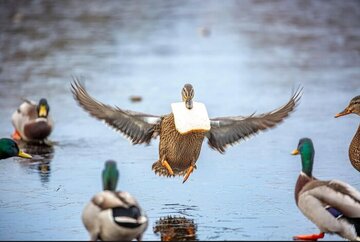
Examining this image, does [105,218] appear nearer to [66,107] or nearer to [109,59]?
[66,107]

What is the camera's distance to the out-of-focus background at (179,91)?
7145 mm

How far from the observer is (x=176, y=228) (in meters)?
6.62

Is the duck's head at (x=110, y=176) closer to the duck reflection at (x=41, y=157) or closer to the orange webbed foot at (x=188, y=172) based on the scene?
the orange webbed foot at (x=188, y=172)

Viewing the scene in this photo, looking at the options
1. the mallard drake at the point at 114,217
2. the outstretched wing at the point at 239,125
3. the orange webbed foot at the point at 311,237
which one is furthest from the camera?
the outstretched wing at the point at 239,125

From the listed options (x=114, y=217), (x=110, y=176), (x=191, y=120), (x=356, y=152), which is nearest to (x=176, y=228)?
(x=191, y=120)

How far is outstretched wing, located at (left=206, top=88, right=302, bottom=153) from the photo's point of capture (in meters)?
7.71

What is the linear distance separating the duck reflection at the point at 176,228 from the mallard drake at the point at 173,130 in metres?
0.67

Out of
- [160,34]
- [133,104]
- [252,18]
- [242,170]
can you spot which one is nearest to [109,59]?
[160,34]

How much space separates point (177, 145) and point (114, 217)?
2.07 metres

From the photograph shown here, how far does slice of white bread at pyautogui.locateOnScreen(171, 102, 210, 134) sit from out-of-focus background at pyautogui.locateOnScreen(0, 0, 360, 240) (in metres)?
0.62

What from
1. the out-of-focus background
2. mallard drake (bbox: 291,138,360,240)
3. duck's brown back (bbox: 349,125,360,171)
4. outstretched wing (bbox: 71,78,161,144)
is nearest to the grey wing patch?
mallard drake (bbox: 291,138,360,240)

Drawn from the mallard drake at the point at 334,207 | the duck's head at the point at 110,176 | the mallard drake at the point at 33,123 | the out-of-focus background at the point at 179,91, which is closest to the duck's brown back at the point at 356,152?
the out-of-focus background at the point at 179,91

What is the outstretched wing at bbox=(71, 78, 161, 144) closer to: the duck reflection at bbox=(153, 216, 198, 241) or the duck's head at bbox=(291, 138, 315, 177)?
the duck reflection at bbox=(153, 216, 198, 241)

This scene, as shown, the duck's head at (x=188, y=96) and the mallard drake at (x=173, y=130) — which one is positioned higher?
the duck's head at (x=188, y=96)
